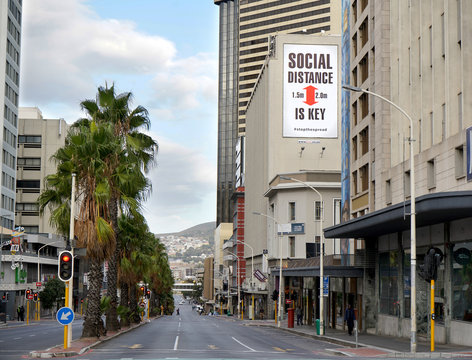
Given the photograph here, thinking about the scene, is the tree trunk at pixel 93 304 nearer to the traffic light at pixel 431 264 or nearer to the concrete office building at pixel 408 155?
the concrete office building at pixel 408 155

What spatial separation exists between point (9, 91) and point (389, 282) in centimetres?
7114

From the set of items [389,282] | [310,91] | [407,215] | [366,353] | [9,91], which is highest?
[310,91]

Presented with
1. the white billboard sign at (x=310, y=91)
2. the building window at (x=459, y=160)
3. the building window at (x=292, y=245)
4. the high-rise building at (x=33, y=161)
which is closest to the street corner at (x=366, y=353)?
the building window at (x=459, y=160)

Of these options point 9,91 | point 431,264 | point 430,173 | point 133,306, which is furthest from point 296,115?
point 431,264

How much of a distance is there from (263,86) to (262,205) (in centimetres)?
1716

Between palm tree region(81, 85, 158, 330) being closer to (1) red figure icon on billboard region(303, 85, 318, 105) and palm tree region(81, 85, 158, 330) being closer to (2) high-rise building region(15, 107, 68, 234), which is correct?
(1) red figure icon on billboard region(303, 85, 318, 105)

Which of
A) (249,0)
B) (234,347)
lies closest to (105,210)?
(234,347)

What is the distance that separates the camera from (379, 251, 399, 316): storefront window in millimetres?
41531

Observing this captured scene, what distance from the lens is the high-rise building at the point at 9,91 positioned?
95.4 meters

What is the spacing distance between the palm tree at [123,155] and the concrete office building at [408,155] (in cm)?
1176

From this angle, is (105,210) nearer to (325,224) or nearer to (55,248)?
(325,224)

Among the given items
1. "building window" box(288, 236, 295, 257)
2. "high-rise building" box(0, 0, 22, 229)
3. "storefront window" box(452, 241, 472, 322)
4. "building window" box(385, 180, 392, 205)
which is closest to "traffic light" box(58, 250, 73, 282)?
"storefront window" box(452, 241, 472, 322)

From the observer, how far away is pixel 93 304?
115ft

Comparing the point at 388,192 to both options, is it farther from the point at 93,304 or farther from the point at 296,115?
the point at 296,115
